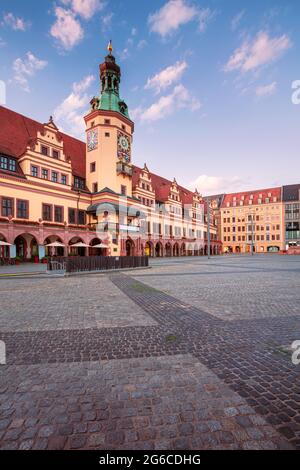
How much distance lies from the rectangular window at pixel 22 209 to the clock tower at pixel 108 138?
11085 mm

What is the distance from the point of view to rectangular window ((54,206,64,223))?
31175 millimetres

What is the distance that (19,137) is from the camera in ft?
102

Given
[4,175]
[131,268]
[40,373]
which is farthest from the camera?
[4,175]

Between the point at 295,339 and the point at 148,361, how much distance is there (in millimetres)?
2906

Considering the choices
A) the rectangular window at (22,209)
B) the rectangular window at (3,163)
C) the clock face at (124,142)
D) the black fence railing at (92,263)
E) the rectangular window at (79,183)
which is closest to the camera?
the black fence railing at (92,263)

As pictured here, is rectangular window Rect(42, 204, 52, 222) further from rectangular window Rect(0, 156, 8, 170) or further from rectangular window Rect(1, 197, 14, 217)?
rectangular window Rect(0, 156, 8, 170)

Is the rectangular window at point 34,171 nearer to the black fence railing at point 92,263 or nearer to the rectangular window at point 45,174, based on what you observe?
the rectangular window at point 45,174

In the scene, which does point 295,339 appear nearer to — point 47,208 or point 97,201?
point 47,208

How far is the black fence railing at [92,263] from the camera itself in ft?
58.3

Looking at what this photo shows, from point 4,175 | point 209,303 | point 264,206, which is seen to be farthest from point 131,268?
point 264,206

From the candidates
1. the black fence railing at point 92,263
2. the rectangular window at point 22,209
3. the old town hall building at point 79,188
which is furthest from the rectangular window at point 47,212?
the black fence railing at point 92,263

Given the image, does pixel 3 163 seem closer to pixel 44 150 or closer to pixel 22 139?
pixel 44 150

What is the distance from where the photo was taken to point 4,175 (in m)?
25.7

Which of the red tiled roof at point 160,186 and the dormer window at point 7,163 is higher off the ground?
the red tiled roof at point 160,186
